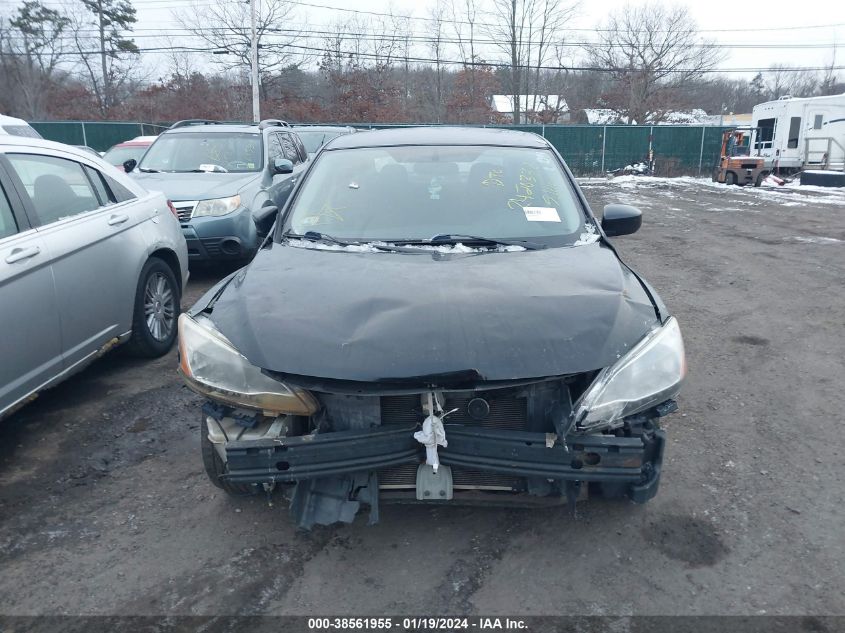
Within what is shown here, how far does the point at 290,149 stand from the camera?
32.7 ft

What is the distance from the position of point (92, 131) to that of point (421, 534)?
30.0m

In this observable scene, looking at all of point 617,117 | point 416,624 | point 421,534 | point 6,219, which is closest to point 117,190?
point 6,219

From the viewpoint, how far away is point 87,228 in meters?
4.15

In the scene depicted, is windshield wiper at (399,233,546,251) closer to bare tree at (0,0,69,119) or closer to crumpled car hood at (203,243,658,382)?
crumpled car hood at (203,243,658,382)

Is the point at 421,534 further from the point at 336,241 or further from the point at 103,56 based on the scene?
the point at 103,56

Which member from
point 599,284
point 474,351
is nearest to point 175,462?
point 474,351

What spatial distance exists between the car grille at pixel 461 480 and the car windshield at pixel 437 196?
138cm

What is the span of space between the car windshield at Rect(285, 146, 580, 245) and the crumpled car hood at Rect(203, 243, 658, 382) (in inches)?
17.3

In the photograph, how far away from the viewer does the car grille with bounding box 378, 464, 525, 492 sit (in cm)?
255

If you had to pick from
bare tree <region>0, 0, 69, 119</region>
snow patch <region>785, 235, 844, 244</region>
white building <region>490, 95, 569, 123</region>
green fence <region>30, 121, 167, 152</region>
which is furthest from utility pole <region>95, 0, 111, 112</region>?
snow patch <region>785, 235, 844, 244</region>

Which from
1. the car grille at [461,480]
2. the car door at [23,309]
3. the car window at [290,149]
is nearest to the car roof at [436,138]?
the car door at [23,309]

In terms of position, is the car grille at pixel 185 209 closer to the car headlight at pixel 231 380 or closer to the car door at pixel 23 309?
the car door at pixel 23 309

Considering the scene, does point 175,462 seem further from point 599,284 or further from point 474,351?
point 599,284

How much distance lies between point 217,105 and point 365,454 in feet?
131
